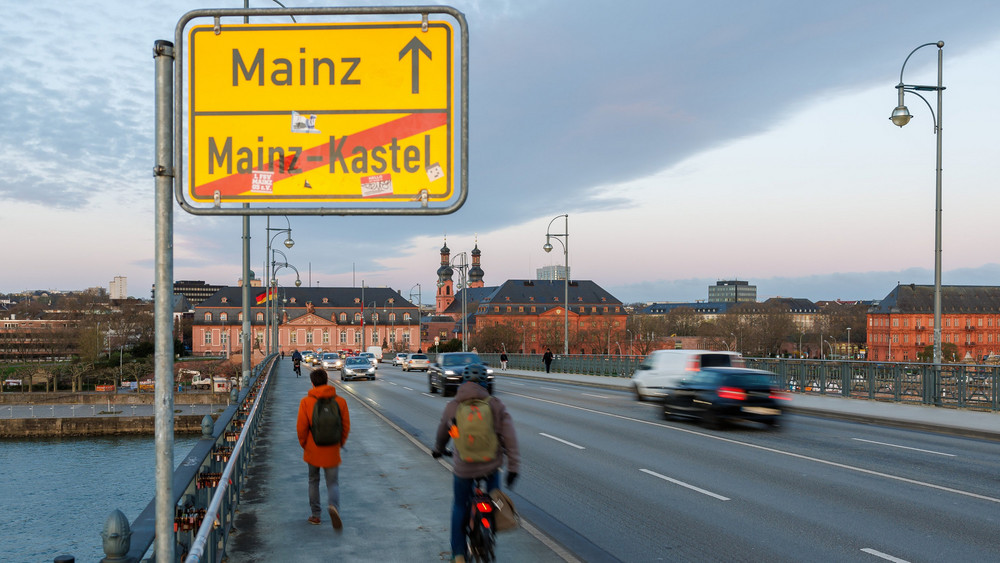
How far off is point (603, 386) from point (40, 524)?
34607mm

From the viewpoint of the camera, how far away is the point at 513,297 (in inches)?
6988

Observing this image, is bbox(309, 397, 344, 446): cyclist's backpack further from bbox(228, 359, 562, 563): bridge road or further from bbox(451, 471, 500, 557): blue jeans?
bbox(451, 471, 500, 557): blue jeans

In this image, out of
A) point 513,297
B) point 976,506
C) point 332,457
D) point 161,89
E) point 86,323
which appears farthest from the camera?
point 513,297

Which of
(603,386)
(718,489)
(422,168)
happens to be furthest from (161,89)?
(603,386)

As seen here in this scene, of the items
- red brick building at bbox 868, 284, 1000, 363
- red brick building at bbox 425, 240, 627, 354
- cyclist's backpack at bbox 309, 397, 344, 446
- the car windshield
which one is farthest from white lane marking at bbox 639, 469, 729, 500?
red brick building at bbox 868, 284, 1000, 363

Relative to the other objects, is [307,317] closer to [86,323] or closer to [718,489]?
[86,323]

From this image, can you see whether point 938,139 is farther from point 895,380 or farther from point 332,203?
point 332,203

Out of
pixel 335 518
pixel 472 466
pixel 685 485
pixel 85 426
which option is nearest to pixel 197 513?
pixel 335 518

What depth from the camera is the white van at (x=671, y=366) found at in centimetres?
2166

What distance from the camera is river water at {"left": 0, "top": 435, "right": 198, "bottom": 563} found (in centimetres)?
4156

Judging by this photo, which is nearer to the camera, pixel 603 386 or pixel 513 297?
pixel 603 386

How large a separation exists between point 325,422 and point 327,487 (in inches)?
31.9

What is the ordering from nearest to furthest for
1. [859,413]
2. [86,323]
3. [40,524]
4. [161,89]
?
1. [161,89]
2. [859,413]
3. [40,524]
4. [86,323]

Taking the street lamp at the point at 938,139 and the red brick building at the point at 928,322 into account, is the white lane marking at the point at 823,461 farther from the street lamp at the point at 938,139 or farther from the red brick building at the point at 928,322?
the red brick building at the point at 928,322
